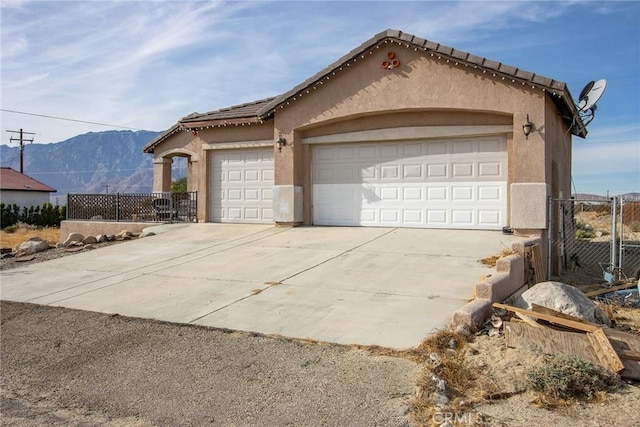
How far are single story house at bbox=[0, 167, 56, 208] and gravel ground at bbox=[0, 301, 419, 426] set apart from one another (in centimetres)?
4308

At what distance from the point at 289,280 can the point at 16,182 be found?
151 feet

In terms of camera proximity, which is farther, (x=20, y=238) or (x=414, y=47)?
(x=20, y=238)

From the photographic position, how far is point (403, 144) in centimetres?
1361

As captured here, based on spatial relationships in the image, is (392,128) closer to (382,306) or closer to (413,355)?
(382,306)

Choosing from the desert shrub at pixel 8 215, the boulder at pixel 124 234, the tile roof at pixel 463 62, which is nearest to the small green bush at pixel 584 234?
the tile roof at pixel 463 62

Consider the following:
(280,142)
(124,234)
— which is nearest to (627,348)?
(280,142)

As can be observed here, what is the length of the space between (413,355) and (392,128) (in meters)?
9.19

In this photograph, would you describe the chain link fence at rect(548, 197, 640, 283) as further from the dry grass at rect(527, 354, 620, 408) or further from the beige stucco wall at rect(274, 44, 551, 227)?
the dry grass at rect(527, 354, 620, 408)

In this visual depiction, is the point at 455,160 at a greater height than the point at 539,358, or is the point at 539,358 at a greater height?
the point at 455,160

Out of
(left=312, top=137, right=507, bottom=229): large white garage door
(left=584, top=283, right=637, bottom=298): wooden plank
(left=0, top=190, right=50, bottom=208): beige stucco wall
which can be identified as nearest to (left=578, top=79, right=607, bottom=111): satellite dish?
(left=312, top=137, right=507, bottom=229): large white garage door

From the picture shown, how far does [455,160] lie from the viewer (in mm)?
12891

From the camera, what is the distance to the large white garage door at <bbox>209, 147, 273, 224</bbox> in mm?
15852

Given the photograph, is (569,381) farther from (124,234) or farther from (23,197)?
(23,197)

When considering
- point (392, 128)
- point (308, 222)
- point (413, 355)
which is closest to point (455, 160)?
point (392, 128)
